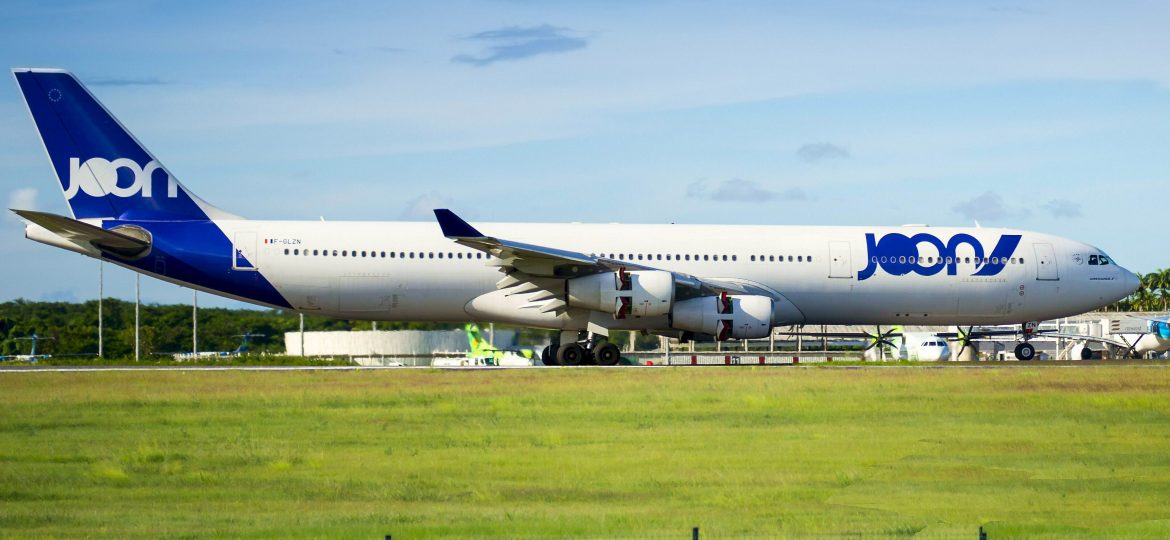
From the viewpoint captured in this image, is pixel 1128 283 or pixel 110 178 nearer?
pixel 110 178

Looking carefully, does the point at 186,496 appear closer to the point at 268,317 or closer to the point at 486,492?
the point at 486,492

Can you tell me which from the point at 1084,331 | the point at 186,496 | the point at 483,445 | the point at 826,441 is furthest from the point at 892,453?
the point at 1084,331

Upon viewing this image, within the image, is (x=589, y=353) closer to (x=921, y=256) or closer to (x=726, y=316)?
(x=726, y=316)

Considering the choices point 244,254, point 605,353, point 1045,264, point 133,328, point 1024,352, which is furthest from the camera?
point 133,328

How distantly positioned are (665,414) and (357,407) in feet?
16.5

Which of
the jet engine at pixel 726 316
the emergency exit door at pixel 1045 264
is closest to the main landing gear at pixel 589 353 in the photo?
the jet engine at pixel 726 316

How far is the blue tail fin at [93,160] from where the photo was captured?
2841cm

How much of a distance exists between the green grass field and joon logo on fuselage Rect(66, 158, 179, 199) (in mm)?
5721

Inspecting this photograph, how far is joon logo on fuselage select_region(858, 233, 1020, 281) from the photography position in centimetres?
3041

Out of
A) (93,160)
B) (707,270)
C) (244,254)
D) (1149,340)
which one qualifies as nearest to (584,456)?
(707,270)

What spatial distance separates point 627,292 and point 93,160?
12.5m

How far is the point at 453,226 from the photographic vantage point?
2623cm

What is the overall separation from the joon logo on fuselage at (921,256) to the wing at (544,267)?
3.33m

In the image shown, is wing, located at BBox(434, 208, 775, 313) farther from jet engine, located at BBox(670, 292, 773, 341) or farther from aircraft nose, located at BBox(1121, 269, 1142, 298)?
aircraft nose, located at BBox(1121, 269, 1142, 298)
